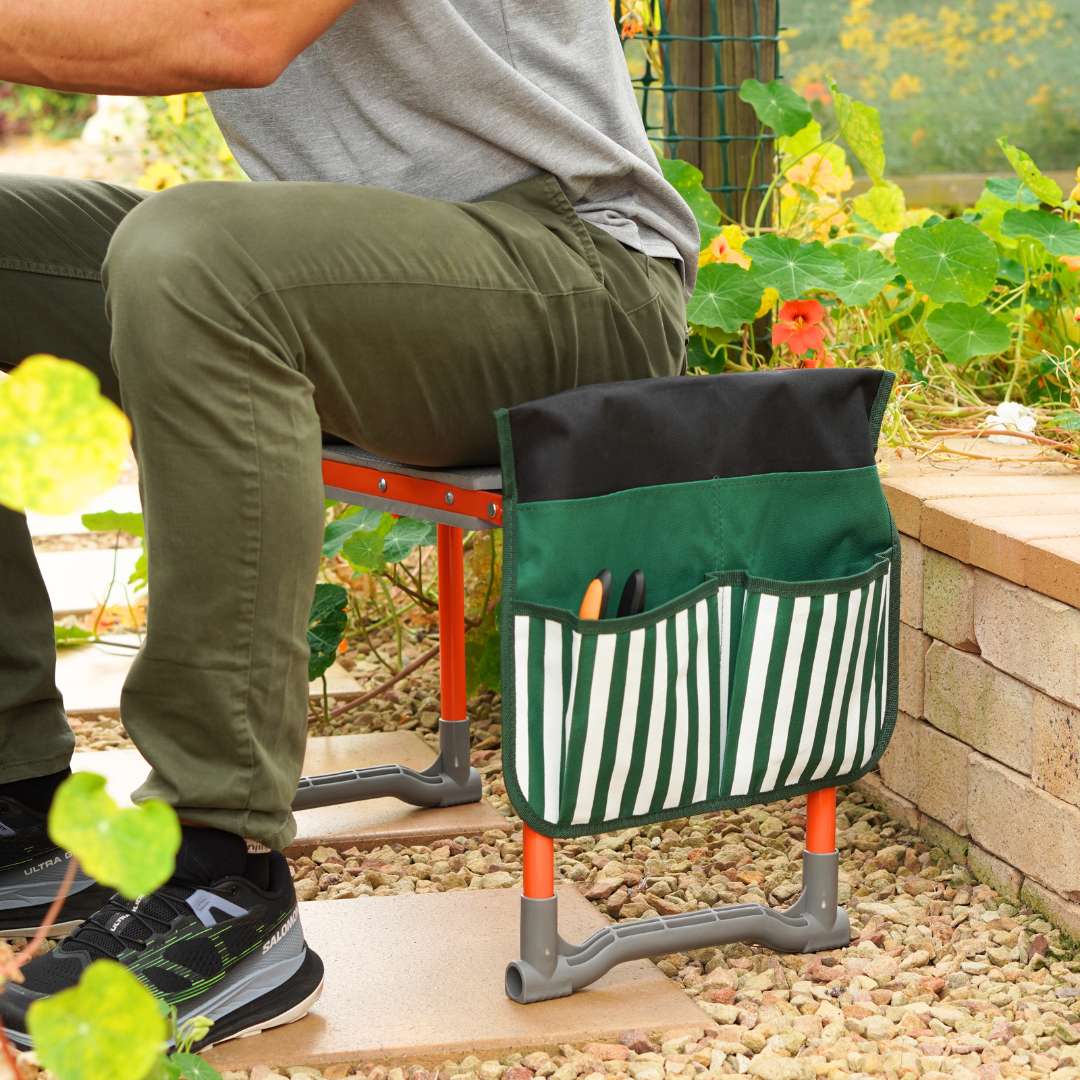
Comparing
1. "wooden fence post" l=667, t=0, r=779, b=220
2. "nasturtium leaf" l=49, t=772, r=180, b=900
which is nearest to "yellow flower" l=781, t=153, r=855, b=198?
"wooden fence post" l=667, t=0, r=779, b=220

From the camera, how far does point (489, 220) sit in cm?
143

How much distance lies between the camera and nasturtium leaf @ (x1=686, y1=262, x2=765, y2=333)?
2.24 m

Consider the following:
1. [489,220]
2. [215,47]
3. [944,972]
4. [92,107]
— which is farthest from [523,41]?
[92,107]

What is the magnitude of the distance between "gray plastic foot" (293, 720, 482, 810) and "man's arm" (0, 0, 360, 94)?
88cm

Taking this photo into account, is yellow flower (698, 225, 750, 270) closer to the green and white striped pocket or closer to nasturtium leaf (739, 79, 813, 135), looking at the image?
nasturtium leaf (739, 79, 813, 135)

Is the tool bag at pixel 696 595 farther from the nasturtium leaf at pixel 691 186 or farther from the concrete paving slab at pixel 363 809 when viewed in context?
the nasturtium leaf at pixel 691 186

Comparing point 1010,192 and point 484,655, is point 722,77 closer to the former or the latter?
point 1010,192

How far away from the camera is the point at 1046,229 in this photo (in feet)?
7.34

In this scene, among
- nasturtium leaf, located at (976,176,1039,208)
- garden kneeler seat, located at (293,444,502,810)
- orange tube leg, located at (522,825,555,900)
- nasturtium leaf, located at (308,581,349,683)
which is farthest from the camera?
nasturtium leaf, located at (976,176,1039,208)

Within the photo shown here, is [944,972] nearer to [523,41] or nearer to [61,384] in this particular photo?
[523,41]

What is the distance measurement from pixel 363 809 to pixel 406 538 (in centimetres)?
41

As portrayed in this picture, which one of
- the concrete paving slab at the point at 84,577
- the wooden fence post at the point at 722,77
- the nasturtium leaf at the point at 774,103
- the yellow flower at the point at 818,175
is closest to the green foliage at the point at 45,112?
the concrete paving slab at the point at 84,577

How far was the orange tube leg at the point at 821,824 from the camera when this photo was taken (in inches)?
60.5

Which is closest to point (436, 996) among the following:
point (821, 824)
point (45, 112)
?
point (821, 824)
